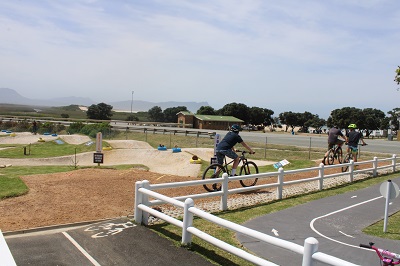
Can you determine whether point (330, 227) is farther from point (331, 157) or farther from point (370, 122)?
point (370, 122)

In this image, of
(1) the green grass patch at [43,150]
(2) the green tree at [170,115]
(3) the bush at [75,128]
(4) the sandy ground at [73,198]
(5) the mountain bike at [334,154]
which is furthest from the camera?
(2) the green tree at [170,115]

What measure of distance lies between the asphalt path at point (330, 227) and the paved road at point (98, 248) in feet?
4.97

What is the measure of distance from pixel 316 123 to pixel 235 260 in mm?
104367

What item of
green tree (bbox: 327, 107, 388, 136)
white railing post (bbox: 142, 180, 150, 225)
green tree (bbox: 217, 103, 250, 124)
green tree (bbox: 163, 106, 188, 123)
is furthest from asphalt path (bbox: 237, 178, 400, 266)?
green tree (bbox: 163, 106, 188, 123)

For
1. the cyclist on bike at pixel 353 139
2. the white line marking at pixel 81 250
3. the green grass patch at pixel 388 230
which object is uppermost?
the cyclist on bike at pixel 353 139

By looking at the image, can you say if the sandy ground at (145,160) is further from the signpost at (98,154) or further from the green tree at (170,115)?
the green tree at (170,115)

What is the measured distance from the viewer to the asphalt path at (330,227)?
6848 mm

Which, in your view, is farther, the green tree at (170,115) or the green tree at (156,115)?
Answer: the green tree at (156,115)

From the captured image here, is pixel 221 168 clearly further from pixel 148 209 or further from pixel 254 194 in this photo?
pixel 148 209

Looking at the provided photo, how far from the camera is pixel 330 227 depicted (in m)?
8.87

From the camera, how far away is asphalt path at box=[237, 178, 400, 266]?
6848 millimetres

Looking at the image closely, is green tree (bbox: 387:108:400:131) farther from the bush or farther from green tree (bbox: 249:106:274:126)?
the bush

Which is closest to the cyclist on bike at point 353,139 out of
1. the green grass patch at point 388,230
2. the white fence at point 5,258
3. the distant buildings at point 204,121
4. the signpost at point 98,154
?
the green grass patch at point 388,230

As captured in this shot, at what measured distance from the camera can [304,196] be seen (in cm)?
1263
